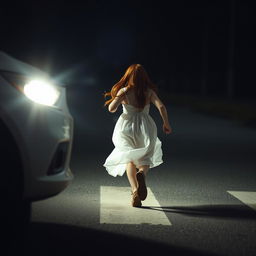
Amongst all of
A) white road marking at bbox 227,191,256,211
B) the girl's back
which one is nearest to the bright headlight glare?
the girl's back

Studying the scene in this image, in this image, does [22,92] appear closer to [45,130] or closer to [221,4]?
[45,130]

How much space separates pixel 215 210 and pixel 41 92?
117 inches

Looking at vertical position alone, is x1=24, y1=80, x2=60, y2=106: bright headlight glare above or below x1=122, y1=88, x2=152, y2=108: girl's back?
below

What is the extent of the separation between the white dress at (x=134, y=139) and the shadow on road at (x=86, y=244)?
5.81 feet

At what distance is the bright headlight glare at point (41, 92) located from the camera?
17.3ft

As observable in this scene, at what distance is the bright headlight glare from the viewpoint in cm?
529

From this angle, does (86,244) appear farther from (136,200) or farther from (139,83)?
(139,83)

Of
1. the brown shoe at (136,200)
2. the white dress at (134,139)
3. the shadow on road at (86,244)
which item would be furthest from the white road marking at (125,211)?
the shadow on road at (86,244)

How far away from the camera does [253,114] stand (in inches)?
1048

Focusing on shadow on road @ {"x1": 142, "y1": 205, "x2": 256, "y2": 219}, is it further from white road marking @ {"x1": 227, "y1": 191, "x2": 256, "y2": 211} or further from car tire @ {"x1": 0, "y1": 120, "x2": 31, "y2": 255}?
car tire @ {"x1": 0, "y1": 120, "x2": 31, "y2": 255}

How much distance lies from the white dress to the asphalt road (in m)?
0.51

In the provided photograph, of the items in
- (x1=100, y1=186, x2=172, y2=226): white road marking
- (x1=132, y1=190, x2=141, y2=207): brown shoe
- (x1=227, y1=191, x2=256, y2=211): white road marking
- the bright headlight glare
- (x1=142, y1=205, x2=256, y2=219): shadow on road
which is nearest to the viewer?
the bright headlight glare

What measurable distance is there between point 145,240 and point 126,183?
3.79 m

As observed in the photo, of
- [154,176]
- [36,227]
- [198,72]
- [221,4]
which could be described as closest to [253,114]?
[154,176]
